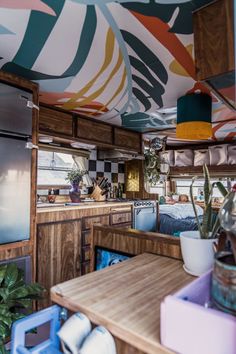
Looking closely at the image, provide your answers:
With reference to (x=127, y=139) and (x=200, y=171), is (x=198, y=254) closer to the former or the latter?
(x=127, y=139)

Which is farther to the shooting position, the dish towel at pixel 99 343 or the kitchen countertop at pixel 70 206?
the kitchen countertop at pixel 70 206

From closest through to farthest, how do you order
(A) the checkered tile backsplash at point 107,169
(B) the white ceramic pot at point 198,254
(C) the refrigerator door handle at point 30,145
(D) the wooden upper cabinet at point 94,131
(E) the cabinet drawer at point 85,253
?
(B) the white ceramic pot at point 198,254
(C) the refrigerator door handle at point 30,145
(E) the cabinet drawer at point 85,253
(D) the wooden upper cabinet at point 94,131
(A) the checkered tile backsplash at point 107,169

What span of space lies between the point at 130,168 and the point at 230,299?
4328 mm

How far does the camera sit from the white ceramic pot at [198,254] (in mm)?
1003

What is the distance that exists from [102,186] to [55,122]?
157 cm

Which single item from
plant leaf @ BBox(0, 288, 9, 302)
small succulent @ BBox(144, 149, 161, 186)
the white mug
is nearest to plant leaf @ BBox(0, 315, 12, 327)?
plant leaf @ BBox(0, 288, 9, 302)

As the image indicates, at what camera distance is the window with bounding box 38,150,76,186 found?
351cm

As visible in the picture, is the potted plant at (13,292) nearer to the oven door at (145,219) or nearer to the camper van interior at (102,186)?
the camper van interior at (102,186)

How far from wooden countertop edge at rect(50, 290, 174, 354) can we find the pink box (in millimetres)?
25

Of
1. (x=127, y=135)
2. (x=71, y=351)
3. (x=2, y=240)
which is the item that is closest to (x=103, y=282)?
(x=71, y=351)

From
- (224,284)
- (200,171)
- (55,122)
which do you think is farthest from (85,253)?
(200,171)

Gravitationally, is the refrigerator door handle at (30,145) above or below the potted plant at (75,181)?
above

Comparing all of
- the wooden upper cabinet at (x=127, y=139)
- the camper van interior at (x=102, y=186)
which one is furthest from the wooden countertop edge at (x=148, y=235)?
the wooden upper cabinet at (x=127, y=139)

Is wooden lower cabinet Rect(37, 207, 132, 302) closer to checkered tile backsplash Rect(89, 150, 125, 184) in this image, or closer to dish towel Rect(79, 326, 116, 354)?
checkered tile backsplash Rect(89, 150, 125, 184)
